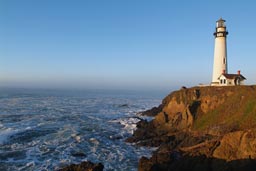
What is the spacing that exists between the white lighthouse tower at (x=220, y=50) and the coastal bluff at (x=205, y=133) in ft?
14.0

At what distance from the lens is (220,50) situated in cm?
3844

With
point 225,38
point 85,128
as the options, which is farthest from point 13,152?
point 225,38

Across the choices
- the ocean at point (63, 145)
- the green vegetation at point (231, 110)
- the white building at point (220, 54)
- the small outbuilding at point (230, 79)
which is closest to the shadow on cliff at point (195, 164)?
the ocean at point (63, 145)

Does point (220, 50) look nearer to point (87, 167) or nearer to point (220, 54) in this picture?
point (220, 54)

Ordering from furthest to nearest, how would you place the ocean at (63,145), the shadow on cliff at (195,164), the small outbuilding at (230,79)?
the small outbuilding at (230,79) < the ocean at (63,145) < the shadow on cliff at (195,164)

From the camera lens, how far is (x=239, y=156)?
15.9 meters

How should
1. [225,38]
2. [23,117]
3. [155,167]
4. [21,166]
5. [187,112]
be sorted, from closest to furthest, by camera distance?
1. [155,167]
2. [21,166]
3. [187,112]
4. [225,38]
5. [23,117]

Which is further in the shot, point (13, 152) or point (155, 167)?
point (13, 152)

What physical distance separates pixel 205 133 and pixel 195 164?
10408mm

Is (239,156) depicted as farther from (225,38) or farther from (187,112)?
(225,38)

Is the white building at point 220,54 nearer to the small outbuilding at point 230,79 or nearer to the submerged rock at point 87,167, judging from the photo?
the small outbuilding at point 230,79

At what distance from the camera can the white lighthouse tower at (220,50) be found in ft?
125

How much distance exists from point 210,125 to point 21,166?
18.4 m

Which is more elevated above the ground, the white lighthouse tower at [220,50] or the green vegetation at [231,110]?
the white lighthouse tower at [220,50]
